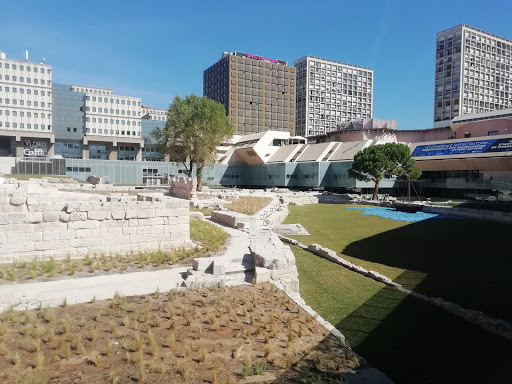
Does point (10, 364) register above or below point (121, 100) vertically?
below

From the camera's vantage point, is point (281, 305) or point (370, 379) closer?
point (370, 379)

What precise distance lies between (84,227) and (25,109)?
237 feet

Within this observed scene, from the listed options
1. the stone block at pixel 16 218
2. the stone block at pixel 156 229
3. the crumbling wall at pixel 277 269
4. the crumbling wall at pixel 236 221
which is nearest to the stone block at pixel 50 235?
the stone block at pixel 16 218

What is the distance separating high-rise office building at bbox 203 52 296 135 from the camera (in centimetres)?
12444

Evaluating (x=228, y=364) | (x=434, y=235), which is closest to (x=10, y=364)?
(x=228, y=364)

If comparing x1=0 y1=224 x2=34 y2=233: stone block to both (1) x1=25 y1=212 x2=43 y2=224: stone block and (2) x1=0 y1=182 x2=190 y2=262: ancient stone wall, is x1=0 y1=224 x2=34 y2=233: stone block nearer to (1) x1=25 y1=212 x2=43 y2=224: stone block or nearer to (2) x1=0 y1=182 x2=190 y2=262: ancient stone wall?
(2) x1=0 y1=182 x2=190 y2=262: ancient stone wall

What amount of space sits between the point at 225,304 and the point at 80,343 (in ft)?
11.6

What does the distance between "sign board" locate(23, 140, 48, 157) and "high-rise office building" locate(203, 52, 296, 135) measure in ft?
205

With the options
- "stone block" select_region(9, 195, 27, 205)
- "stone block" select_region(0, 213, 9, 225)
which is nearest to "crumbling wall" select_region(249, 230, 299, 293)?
"stone block" select_region(9, 195, 27, 205)

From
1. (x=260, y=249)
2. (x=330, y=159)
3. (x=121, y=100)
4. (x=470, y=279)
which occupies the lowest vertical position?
(x=470, y=279)

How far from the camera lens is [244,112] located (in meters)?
126

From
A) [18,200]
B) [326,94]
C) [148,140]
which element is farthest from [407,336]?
[326,94]

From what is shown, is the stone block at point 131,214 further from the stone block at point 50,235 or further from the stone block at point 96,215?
the stone block at point 50,235

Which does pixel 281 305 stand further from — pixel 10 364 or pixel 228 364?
pixel 10 364
